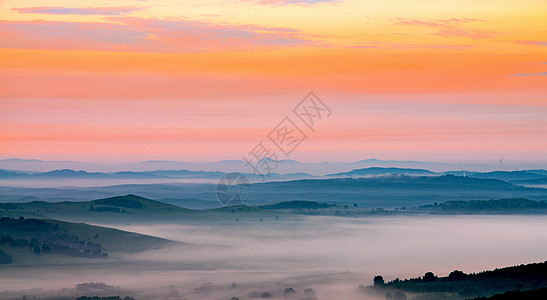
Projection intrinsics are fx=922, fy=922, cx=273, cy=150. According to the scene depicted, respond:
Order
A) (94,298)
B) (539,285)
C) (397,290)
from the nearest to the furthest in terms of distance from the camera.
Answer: (539,285) < (397,290) < (94,298)

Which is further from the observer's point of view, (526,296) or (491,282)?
(491,282)

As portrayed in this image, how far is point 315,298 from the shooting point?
197125 millimetres

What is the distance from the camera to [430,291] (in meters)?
140

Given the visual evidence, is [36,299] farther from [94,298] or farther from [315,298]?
[315,298]


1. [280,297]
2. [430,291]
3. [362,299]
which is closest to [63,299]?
[280,297]

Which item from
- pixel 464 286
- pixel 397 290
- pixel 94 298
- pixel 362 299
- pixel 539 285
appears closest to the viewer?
pixel 539 285

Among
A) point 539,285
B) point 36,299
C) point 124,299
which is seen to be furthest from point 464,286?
point 36,299

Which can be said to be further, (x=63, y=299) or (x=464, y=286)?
(x=63, y=299)

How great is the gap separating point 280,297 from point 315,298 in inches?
303

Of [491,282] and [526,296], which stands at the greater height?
[491,282]

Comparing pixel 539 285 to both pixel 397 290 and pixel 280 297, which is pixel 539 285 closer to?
pixel 397 290

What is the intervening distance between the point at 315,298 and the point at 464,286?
6208 cm

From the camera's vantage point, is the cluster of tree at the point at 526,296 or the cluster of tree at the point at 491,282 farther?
the cluster of tree at the point at 491,282

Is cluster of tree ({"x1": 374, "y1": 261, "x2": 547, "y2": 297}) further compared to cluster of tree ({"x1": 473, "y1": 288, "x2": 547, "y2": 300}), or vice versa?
cluster of tree ({"x1": 374, "y1": 261, "x2": 547, "y2": 297})
